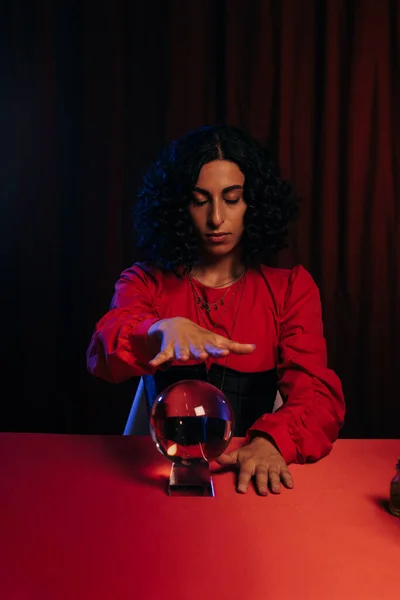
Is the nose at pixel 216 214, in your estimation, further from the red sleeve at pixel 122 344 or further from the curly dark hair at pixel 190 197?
the red sleeve at pixel 122 344

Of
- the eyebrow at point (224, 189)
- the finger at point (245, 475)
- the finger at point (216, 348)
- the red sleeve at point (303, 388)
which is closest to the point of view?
the finger at point (216, 348)

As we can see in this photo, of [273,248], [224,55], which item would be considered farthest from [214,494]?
[224,55]

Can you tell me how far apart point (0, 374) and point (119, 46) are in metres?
1.27

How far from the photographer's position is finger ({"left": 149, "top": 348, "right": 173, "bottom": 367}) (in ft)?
3.19

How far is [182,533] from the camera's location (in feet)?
2.85

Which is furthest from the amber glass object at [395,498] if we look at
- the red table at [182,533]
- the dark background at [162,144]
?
the dark background at [162,144]

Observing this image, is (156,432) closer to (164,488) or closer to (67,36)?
(164,488)

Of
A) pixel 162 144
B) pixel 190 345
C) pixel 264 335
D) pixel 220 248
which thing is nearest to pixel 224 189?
pixel 220 248

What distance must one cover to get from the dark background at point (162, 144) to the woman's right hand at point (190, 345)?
1332 millimetres

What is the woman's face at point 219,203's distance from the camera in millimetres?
1515

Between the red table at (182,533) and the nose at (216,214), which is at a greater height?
the nose at (216,214)

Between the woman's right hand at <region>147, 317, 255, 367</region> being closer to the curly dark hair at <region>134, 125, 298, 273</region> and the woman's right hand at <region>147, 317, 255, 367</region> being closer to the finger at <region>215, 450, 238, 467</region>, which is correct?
the finger at <region>215, 450, 238, 467</region>

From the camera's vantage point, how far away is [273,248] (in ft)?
5.69

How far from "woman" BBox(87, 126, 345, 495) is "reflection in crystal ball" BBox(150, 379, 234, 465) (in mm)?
351
